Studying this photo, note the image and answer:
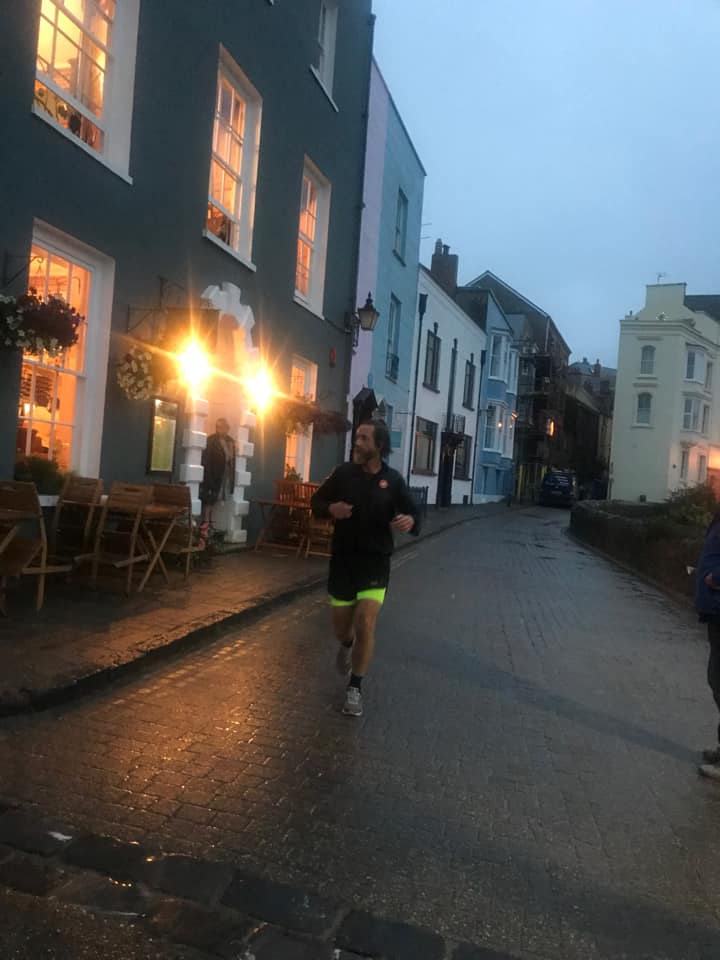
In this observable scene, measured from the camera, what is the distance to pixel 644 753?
507cm

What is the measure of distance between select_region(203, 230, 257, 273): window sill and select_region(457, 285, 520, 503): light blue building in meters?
27.7

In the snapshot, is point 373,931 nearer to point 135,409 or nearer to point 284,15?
point 135,409

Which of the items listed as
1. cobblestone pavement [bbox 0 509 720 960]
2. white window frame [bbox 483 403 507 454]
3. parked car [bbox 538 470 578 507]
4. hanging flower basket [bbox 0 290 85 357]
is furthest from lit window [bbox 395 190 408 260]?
parked car [bbox 538 470 578 507]

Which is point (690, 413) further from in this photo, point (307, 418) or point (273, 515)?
point (273, 515)

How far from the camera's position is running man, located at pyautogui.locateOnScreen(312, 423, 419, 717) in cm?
516

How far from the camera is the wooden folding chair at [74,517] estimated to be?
7.57m

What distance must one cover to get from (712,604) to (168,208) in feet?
23.8

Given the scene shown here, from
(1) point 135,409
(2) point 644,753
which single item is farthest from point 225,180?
(2) point 644,753

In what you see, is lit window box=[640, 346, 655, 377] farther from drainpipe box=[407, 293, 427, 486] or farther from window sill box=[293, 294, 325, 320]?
window sill box=[293, 294, 325, 320]

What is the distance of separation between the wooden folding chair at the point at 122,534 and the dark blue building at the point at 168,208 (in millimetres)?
730

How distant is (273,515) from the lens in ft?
42.1

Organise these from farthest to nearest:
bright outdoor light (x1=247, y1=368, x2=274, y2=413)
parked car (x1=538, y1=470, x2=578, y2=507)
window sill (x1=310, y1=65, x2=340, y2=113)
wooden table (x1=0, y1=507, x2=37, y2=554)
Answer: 1. parked car (x1=538, y1=470, x2=578, y2=507)
2. window sill (x1=310, y1=65, x2=340, y2=113)
3. bright outdoor light (x1=247, y1=368, x2=274, y2=413)
4. wooden table (x1=0, y1=507, x2=37, y2=554)

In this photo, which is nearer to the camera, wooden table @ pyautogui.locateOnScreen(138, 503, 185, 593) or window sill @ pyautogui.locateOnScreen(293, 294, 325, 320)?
wooden table @ pyautogui.locateOnScreen(138, 503, 185, 593)

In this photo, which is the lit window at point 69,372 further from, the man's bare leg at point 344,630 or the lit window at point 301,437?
the lit window at point 301,437
